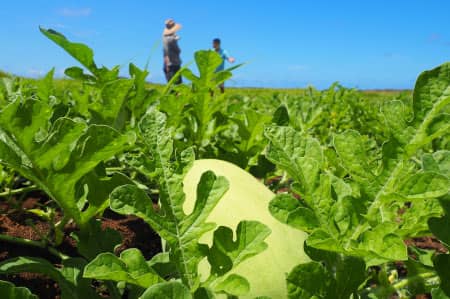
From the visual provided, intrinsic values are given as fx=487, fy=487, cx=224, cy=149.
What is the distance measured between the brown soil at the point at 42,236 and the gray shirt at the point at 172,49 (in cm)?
1159

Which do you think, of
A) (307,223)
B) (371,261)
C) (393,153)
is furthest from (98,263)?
(393,153)

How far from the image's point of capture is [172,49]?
13898 mm

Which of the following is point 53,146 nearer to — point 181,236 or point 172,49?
point 181,236

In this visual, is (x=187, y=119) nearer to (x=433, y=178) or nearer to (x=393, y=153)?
(x=393, y=153)

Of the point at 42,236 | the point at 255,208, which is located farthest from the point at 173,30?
the point at 255,208

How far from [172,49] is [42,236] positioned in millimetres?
12708

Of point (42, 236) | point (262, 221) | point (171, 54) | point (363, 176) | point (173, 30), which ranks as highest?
point (173, 30)

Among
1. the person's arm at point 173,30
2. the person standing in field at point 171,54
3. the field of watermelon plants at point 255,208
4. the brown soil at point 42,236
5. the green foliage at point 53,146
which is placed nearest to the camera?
the field of watermelon plants at point 255,208

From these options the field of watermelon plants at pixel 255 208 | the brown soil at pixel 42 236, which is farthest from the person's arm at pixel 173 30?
the field of watermelon plants at pixel 255 208

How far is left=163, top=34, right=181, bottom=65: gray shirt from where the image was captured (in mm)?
13700

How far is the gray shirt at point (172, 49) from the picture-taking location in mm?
13700

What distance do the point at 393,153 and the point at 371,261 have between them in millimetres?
245

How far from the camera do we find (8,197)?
2.18m

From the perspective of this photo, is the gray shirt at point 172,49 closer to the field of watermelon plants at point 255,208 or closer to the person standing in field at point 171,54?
the person standing in field at point 171,54
